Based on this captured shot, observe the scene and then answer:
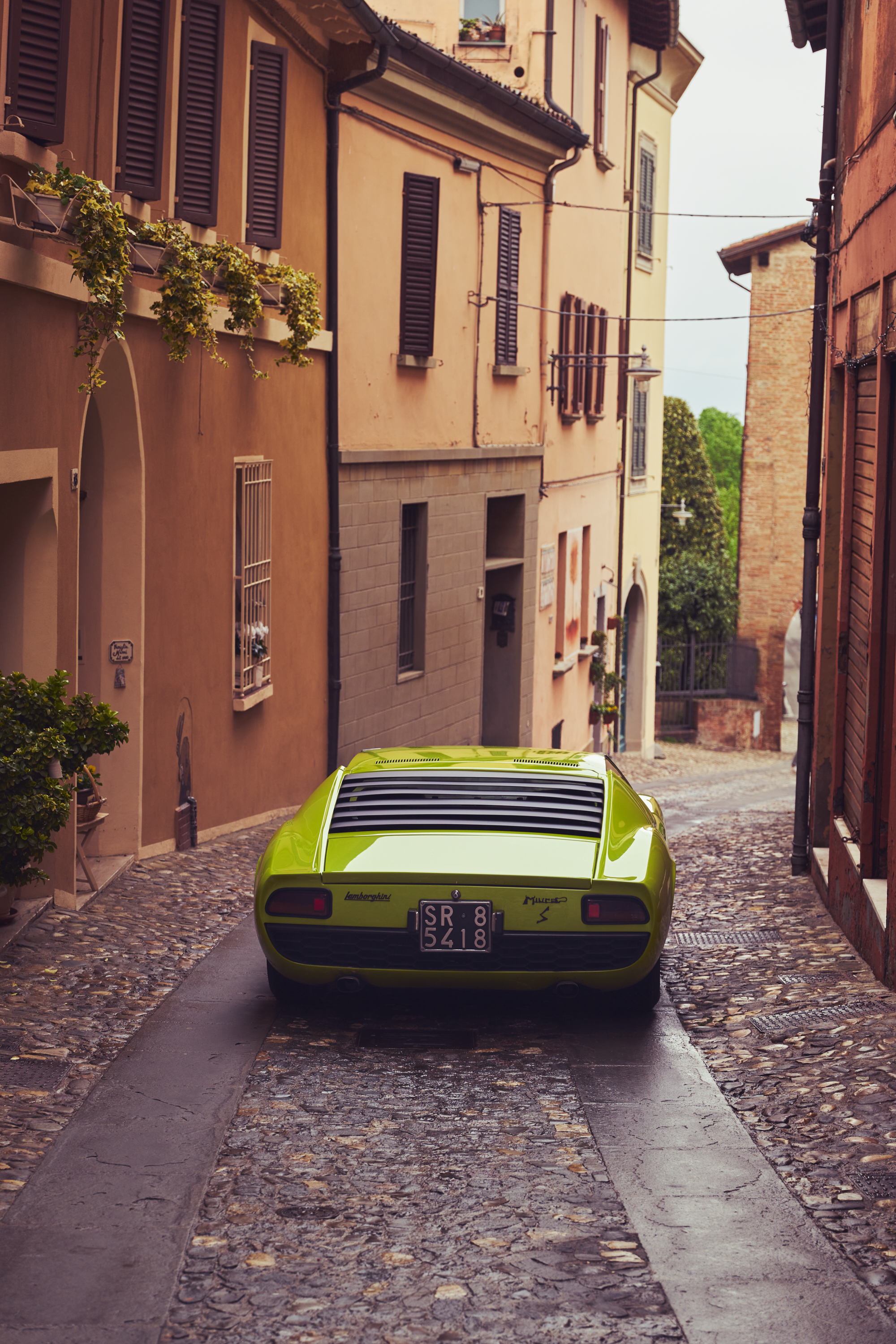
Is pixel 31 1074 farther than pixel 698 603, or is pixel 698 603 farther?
pixel 698 603

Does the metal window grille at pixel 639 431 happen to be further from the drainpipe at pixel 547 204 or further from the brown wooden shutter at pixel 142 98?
the brown wooden shutter at pixel 142 98

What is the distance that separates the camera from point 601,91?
24.2 metres

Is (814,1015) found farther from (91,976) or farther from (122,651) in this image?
(122,651)

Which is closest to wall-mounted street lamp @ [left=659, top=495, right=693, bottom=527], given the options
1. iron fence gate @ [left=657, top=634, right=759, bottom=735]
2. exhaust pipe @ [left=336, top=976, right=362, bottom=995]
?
iron fence gate @ [left=657, top=634, right=759, bottom=735]

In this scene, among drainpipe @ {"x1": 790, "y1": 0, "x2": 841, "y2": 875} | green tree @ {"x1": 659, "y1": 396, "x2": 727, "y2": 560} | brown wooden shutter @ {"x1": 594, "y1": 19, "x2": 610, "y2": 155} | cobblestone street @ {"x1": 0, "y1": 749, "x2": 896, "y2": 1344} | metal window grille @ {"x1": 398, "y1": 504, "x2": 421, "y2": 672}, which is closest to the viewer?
cobblestone street @ {"x1": 0, "y1": 749, "x2": 896, "y2": 1344}

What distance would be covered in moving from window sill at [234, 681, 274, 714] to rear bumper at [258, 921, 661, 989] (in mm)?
5800

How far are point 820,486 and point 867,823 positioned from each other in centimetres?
420

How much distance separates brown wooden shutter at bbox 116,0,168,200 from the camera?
9.89 m

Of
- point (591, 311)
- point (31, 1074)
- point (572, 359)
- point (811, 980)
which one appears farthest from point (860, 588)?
point (591, 311)

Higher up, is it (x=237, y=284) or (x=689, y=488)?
(x=237, y=284)

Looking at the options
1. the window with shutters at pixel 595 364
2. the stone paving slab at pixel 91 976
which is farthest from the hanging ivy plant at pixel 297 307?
the window with shutters at pixel 595 364

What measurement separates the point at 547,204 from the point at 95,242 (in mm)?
13734

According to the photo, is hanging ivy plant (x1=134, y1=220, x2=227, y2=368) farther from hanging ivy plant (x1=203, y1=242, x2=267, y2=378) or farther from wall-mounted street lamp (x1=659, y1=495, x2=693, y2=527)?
wall-mounted street lamp (x1=659, y1=495, x2=693, y2=527)

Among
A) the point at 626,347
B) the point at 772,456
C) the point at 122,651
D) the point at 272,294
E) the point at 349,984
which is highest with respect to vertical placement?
the point at 626,347
